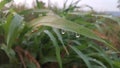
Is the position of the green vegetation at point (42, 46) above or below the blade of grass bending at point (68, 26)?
below

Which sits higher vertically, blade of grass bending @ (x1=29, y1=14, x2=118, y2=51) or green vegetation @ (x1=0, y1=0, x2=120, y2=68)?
blade of grass bending @ (x1=29, y1=14, x2=118, y2=51)

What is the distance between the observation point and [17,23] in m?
1.51

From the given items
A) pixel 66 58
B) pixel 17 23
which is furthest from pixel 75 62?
pixel 17 23

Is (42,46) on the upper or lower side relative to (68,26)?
lower

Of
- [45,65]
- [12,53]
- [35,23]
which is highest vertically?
[35,23]

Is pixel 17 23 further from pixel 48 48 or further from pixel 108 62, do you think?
pixel 108 62

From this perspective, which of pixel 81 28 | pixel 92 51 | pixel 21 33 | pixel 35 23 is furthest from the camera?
pixel 92 51

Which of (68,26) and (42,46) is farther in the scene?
(42,46)

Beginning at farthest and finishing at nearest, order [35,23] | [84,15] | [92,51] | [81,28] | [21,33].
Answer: [84,15] < [92,51] < [21,33] < [35,23] < [81,28]

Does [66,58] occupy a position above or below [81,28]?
below

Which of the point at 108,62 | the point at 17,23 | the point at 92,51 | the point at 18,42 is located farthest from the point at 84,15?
the point at 17,23

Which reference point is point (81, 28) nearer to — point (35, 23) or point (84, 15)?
point (35, 23)

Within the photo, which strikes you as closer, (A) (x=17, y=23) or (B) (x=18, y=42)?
(A) (x=17, y=23)

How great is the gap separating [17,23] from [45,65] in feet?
1.11
